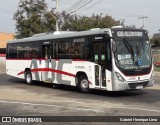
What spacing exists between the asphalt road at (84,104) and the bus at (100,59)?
2.34ft

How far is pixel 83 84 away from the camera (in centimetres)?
1864

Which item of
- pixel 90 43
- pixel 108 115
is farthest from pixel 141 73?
pixel 108 115

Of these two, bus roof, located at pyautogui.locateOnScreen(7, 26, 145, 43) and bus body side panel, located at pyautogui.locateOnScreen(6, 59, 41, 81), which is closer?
bus roof, located at pyautogui.locateOnScreen(7, 26, 145, 43)

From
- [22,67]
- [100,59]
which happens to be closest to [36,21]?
[22,67]

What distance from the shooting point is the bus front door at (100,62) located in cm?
1700

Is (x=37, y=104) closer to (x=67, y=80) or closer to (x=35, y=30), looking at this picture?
(x=67, y=80)

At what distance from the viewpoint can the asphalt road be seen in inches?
495

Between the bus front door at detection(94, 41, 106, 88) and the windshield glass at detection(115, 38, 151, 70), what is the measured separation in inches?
27.4

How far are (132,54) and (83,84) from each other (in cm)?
305

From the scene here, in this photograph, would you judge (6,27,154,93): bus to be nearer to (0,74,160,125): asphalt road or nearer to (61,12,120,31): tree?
(0,74,160,125): asphalt road

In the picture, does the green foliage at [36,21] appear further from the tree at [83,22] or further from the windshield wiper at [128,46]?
the windshield wiper at [128,46]

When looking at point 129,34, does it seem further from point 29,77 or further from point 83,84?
point 29,77

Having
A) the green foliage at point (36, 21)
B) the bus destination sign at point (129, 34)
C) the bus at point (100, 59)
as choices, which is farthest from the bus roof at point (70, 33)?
the green foliage at point (36, 21)

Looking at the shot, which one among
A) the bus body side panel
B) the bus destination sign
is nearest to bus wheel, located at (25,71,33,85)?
the bus body side panel
